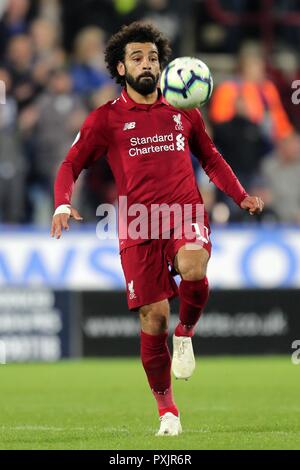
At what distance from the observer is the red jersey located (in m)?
8.28

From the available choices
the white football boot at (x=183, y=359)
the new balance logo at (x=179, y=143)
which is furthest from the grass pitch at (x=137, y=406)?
the new balance logo at (x=179, y=143)

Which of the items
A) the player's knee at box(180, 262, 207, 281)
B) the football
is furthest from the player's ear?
the player's knee at box(180, 262, 207, 281)

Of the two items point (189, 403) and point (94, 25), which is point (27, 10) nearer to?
point (94, 25)

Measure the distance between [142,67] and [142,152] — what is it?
55 cm

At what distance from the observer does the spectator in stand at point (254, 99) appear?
16.8 metres

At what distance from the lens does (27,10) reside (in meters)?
16.6

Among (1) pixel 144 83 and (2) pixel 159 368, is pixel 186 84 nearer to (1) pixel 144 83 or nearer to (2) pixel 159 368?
(1) pixel 144 83

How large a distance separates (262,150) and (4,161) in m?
3.54

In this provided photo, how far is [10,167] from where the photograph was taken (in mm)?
15523

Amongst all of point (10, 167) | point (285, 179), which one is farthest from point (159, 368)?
point (285, 179)

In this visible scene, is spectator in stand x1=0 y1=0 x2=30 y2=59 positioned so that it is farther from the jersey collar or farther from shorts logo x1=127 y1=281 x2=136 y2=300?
shorts logo x1=127 y1=281 x2=136 y2=300

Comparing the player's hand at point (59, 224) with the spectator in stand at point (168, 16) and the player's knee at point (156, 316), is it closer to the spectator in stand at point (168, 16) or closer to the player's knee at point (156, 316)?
the player's knee at point (156, 316)

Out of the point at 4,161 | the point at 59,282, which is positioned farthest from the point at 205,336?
the point at 4,161

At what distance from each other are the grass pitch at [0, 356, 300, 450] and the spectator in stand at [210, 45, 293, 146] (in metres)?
3.22
